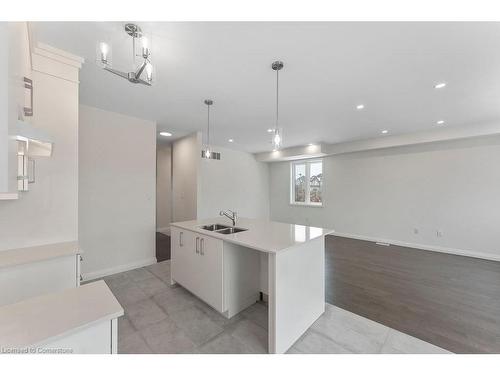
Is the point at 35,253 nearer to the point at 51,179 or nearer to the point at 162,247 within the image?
the point at 51,179

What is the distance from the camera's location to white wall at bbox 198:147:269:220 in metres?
5.46

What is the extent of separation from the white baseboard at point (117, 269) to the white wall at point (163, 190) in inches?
94.7

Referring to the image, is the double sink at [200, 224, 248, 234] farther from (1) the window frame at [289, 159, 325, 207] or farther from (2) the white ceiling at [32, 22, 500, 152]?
(1) the window frame at [289, 159, 325, 207]

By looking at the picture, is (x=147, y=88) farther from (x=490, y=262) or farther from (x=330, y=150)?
(x=490, y=262)

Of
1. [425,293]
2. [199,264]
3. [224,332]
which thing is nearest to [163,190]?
[199,264]

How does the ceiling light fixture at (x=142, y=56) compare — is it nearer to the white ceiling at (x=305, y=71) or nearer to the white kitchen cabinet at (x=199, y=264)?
the white ceiling at (x=305, y=71)

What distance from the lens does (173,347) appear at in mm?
1646

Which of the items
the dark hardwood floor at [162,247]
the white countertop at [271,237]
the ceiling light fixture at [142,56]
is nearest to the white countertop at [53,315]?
the white countertop at [271,237]

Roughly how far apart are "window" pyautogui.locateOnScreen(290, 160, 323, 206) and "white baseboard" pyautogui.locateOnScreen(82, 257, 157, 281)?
474 centimetres

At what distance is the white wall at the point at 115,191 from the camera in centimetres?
286

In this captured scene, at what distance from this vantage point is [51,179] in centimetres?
185

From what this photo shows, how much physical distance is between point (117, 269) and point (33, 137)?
9.45 ft

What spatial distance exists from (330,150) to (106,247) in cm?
540
